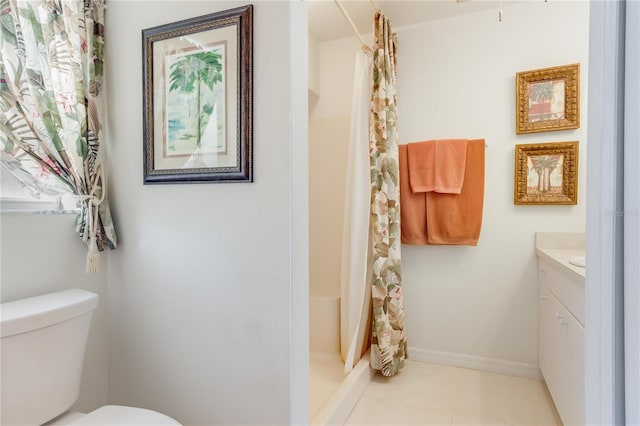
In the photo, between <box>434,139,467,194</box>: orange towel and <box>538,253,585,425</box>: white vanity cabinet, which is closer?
<box>538,253,585,425</box>: white vanity cabinet

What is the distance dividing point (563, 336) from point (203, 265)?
1641 mm

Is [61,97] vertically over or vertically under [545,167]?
over

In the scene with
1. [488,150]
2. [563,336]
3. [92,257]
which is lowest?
[563,336]

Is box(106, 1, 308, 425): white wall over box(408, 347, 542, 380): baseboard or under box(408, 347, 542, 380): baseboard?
over

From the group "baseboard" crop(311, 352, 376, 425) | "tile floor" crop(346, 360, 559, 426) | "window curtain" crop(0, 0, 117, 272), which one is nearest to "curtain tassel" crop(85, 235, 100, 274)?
"window curtain" crop(0, 0, 117, 272)

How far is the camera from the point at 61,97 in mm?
1310

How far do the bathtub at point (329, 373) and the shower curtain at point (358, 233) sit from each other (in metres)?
0.09

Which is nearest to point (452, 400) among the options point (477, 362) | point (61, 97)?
point (477, 362)

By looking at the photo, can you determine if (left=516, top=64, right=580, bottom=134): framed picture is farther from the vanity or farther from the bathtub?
the bathtub

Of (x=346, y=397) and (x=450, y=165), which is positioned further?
(x=450, y=165)

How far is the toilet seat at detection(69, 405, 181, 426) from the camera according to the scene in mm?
1073

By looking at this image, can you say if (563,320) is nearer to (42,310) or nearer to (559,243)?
(559,243)

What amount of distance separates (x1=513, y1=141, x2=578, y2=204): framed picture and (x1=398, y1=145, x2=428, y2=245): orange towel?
1.97 feet


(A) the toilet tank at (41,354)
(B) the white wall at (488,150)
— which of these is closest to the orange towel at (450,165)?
(B) the white wall at (488,150)
